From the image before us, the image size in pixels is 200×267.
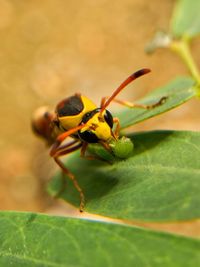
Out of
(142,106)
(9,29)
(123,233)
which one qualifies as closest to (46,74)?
(9,29)

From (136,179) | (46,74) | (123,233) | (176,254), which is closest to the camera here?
(176,254)

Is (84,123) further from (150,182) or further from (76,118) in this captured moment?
(150,182)

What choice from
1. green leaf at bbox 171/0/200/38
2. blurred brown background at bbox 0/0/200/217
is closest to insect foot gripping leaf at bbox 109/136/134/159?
green leaf at bbox 171/0/200/38

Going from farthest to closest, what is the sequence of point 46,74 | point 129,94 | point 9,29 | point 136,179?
point 9,29 < point 46,74 < point 129,94 < point 136,179

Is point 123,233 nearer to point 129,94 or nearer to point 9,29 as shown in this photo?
point 129,94

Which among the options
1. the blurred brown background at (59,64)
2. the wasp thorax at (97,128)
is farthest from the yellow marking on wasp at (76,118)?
the blurred brown background at (59,64)

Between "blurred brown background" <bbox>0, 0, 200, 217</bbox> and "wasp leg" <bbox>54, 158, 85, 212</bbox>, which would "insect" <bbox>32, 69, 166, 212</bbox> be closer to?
"wasp leg" <bbox>54, 158, 85, 212</bbox>

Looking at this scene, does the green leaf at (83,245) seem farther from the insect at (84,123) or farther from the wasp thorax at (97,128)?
the wasp thorax at (97,128)

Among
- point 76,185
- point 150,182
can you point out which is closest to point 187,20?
point 76,185
